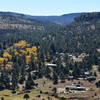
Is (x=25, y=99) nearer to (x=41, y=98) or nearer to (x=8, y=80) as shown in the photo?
(x=41, y=98)

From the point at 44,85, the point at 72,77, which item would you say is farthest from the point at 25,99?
the point at 72,77

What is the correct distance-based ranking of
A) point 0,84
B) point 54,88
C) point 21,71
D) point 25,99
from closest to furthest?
point 25,99
point 54,88
point 0,84
point 21,71

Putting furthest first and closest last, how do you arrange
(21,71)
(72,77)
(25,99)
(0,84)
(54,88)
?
(21,71) < (72,77) < (0,84) < (54,88) < (25,99)

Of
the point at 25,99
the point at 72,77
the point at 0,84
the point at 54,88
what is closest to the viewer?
the point at 25,99

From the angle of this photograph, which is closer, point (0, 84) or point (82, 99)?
point (82, 99)

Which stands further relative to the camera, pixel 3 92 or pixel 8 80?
pixel 8 80

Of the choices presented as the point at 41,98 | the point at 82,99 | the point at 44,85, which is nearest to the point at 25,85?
the point at 44,85

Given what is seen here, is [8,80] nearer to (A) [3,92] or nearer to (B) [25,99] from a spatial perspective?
(A) [3,92]

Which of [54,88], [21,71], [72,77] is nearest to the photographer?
[54,88]
